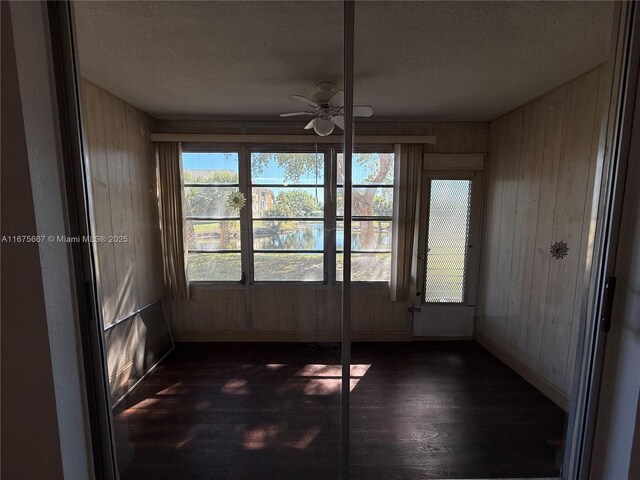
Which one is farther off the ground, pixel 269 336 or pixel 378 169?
pixel 378 169

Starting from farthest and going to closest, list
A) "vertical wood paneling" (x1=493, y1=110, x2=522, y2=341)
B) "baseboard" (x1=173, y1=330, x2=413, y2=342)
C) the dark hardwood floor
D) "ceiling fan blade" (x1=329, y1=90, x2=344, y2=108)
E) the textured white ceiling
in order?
1. "baseboard" (x1=173, y1=330, x2=413, y2=342)
2. "vertical wood paneling" (x1=493, y1=110, x2=522, y2=341)
3. "ceiling fan blade" (x1=329, y1=90, x2=344, y2=108)
4. the dark hardwood floor
5. the textured white ceiling

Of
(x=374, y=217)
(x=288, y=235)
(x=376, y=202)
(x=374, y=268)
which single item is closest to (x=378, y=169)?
(x=376, y=202)

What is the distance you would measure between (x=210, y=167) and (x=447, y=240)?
2.64 m

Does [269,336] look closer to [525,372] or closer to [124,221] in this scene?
[124,221]

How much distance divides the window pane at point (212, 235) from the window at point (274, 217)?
0.03 feet

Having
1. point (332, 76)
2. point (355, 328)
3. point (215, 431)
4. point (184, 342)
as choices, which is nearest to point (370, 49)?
point (332, 76)

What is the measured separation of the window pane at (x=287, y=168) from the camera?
2758 mm

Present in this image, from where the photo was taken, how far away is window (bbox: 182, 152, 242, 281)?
2.89 metres

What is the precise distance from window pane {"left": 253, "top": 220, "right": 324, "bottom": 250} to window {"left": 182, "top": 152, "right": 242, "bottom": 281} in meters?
0.24

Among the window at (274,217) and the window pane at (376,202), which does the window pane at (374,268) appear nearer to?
the window at (274,217)

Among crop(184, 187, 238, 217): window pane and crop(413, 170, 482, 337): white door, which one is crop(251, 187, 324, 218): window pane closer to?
crop(184, 187, 238, 217): window pane

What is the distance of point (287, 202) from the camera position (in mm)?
2887

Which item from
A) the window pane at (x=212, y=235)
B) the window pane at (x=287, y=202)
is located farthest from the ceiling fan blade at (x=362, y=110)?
the window pane at (x=212, y=235)

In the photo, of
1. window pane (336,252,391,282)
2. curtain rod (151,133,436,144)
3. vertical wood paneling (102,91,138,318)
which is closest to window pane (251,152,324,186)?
curtain rod (151,133,436,144)
